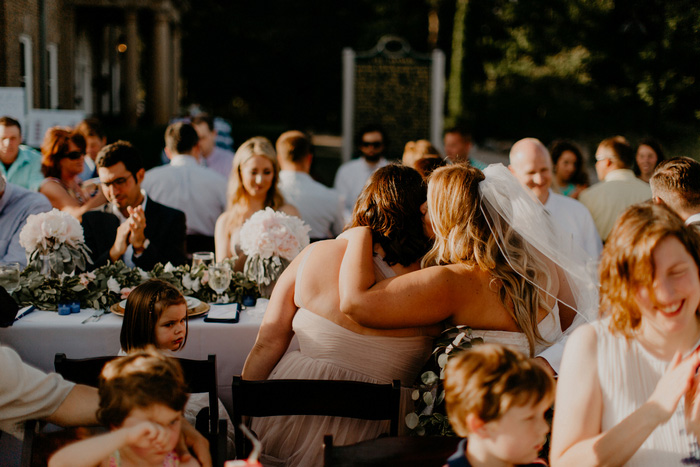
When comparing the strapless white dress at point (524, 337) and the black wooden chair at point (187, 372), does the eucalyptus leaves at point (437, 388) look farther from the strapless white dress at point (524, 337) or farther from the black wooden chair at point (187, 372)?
the black wooden chair at point (187, 372)

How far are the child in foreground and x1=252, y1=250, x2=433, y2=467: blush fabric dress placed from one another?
92 centimetres

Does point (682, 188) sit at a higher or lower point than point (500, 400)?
higher

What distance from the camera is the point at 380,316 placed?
2.59 metres

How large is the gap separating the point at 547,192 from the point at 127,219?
3.18 metres

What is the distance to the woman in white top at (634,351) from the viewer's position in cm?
185

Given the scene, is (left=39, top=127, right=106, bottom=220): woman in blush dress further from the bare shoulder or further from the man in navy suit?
the bare shoulder

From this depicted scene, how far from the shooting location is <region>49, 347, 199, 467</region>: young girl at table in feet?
6.15

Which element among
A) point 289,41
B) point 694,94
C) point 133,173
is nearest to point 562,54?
point 289,41

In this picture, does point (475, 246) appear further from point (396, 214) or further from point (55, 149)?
point (55, 149)

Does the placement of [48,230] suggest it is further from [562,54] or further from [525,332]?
[562,54]

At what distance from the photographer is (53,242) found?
3.78 metres

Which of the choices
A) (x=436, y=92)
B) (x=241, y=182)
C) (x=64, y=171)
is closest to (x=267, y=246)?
(x=241, y=182)

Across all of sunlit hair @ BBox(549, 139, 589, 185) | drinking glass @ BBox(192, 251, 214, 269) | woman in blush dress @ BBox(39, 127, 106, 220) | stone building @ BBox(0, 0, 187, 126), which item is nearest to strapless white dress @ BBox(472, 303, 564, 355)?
drinking glass @ BBox(192, 251, 214, 269)

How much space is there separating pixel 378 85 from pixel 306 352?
986 centimetres
